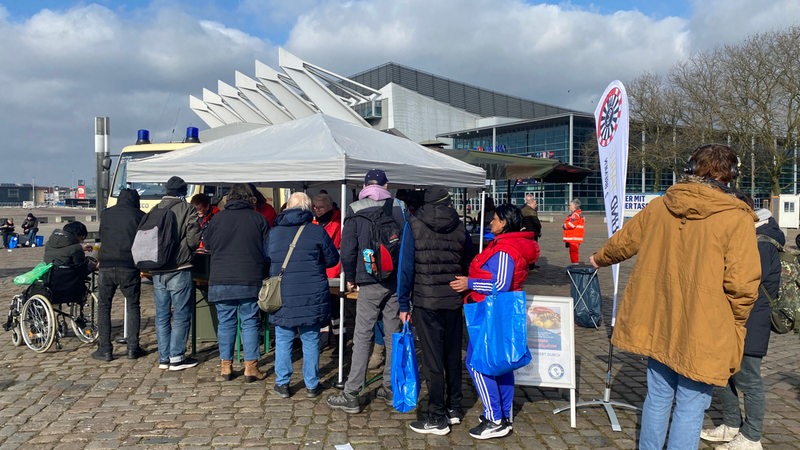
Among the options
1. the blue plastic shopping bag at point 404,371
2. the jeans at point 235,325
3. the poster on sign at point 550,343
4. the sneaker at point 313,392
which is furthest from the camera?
the jeans at point 235,325

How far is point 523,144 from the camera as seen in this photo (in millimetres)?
56625

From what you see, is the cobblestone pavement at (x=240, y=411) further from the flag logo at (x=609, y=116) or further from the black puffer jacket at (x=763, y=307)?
the flag logo at (x=609, y=116)

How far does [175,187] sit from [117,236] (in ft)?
2.44

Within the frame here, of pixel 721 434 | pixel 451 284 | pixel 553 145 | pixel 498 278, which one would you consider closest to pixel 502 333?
pixel 498 278

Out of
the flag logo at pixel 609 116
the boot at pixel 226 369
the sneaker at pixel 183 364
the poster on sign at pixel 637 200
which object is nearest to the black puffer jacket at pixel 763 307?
the flag logo at pixel 609 116

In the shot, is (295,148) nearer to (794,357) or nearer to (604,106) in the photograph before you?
(604,106)

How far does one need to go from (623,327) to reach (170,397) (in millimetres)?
3620

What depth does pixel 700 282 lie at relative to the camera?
2.69m

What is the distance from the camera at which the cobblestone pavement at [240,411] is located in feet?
12.8

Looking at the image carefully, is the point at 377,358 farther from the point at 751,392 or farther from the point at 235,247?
the point at 751,392

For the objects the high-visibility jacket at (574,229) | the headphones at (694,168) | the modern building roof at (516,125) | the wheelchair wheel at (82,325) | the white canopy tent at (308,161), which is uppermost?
the modern building roof at (516,125)

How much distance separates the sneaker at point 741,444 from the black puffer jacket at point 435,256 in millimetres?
1983

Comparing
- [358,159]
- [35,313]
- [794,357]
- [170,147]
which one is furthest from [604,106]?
[170,147]

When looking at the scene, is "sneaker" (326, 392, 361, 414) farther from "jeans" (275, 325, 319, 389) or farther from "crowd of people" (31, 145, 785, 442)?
"jeans" (275, 325, 319, 389)
